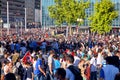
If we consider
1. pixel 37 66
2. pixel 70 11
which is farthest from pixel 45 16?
pixel 37 66

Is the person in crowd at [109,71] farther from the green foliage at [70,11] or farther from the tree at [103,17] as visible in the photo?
the green foliage at [70,11]

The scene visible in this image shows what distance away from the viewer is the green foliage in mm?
62438

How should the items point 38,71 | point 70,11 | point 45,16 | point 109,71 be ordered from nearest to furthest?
point 109,71 < point 38,71 < point 70,11 < point 45,16

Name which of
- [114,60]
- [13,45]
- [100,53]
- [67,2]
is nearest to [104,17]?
[67,2]

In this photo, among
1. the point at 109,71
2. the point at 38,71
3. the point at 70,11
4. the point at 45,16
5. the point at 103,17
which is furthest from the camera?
the point at 45,16

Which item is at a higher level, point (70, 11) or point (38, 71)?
point (70, 11)

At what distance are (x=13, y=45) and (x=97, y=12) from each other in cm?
3311

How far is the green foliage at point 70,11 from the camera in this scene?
205ft

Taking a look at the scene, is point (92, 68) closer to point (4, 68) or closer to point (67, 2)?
point (4, 68)

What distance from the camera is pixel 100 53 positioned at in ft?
56.2

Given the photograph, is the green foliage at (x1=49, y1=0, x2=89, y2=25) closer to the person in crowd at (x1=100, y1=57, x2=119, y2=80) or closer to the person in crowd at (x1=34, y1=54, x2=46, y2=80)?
the person in crowd at (x1=34, y1=54, x2=46, y2=80)

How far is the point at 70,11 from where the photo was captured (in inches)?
2500

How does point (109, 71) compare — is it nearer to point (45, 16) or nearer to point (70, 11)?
point (70, 11)

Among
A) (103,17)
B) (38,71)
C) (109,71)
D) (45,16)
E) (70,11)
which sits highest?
(70,11)
